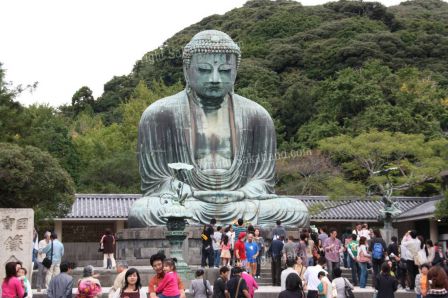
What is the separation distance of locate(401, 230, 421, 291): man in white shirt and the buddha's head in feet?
22.4

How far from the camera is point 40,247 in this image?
1602 cm

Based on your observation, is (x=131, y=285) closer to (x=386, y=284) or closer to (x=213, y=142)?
(x=386, y=284)

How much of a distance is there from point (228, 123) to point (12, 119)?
10.1 m

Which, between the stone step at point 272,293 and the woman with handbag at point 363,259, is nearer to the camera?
the stone step at point 272,293

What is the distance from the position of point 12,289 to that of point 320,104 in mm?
31911

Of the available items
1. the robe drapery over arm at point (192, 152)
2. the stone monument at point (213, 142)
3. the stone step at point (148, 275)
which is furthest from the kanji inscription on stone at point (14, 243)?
the robe drapery over arm at point (192, 152)

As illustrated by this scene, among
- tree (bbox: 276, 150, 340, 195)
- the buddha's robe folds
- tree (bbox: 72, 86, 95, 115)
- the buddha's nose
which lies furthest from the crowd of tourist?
tree (bbox: 72, 86, 95, 115)

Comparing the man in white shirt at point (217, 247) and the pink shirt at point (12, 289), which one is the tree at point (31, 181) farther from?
the pink shirt at point (12, 289)

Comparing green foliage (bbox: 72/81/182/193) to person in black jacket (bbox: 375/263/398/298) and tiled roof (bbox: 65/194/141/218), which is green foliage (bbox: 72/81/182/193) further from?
person in black jacket (bbox: 375/263/398/298)

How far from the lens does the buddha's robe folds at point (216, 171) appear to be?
1950cm

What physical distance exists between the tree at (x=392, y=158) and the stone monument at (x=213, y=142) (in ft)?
21.0

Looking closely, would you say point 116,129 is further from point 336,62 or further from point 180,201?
point 180,201

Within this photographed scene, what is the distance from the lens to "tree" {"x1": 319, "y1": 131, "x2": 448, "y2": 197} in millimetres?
26891

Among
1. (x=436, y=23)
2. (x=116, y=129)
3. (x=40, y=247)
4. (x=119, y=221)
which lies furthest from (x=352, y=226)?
(x=436, y=23)
